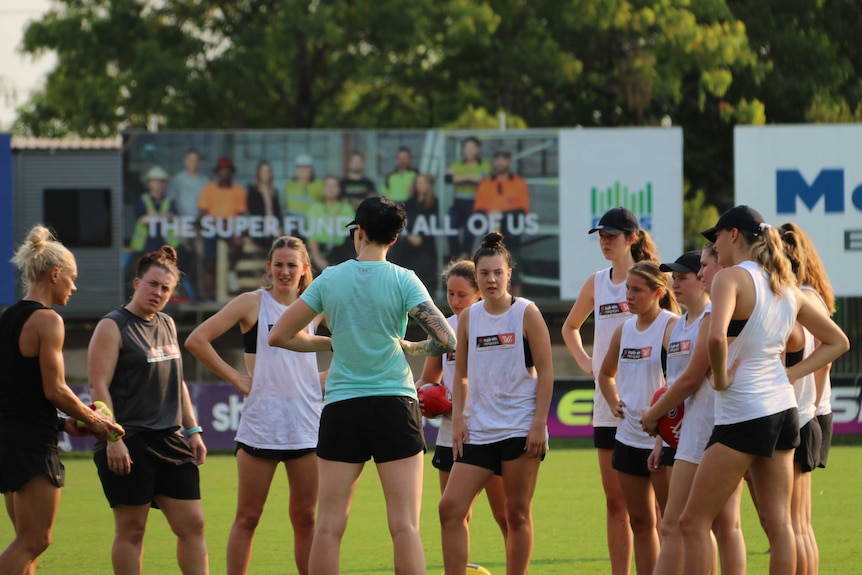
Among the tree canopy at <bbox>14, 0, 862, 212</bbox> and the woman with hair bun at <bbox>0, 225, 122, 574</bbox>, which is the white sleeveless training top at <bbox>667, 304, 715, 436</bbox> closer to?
the woman with hair bun at <bbox>0, 225, 122, 574</bbox>

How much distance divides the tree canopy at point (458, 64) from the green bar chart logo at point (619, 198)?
6.81 meters

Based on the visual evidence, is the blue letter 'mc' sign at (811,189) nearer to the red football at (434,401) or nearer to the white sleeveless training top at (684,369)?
the red football at (434,401)

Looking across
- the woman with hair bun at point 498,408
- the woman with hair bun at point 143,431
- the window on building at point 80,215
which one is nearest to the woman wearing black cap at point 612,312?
the woman with hair bun at point 498,408

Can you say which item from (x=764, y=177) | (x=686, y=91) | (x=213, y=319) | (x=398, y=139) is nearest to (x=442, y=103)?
(x=686, y=91)

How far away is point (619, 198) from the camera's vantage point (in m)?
22.9

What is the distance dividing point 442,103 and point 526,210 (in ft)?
32.3

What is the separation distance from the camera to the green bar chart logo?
75.1 feet

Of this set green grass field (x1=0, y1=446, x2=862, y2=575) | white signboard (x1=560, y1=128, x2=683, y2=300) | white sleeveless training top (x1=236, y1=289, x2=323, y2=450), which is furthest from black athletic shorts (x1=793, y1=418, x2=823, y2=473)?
white signboard (x1=560, y1=128, x2=683, y2=300)

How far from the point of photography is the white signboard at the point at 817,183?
72.4 feet

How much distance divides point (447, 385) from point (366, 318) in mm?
2090

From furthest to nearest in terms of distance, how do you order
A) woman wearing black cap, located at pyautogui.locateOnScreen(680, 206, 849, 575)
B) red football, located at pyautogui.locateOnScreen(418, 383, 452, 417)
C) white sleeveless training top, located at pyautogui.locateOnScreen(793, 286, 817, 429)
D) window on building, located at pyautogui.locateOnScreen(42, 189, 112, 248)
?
window on building, located at pyautogui.locateOnScreen(42, 189, 112, 248) → red football, located at pyautogui.locateOnScreen(418, 383, 452, 417) → white sleeveless training top, located at pyautogui.locateOnScreen(793, 286, 817, 429) → woman wearing black cap, located at pyautogui.locateOnScreen(680, 206, 849, 575)

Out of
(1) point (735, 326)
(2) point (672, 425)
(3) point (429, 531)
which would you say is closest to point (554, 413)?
(3) point (429, 531)

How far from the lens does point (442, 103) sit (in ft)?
107

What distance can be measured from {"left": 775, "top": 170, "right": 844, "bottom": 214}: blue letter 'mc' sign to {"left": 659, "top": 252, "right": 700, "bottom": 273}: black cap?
15891 millimetres
